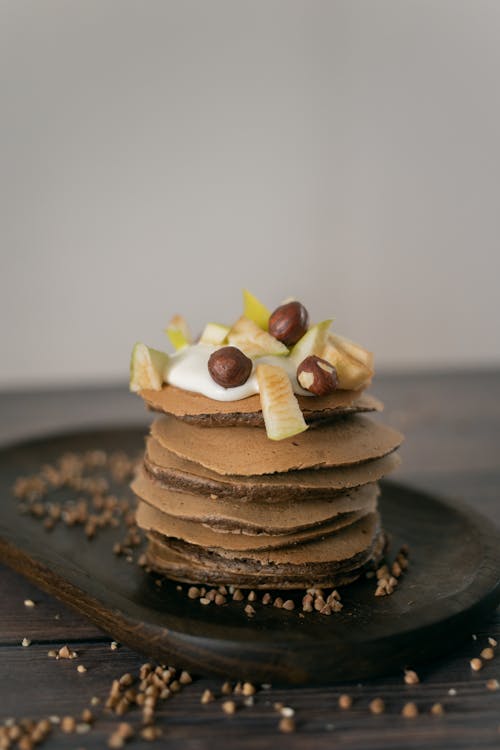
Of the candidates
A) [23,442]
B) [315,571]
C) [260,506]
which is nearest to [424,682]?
[315,571]

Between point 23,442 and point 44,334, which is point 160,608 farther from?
point 44,334

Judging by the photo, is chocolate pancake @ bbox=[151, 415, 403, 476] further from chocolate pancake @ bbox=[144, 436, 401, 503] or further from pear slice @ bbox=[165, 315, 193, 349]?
pear slice @ bbox=[165, 315, 193, 349]

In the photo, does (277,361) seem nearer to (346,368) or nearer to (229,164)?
(346,368)

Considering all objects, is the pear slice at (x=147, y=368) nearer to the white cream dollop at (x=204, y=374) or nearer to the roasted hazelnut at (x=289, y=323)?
the white cream dollop at (x=204, y=374)

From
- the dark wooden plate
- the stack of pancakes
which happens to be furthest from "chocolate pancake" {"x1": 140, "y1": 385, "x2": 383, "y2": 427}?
the dark wooden plate

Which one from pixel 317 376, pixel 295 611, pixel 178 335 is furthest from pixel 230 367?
pixel 295 611

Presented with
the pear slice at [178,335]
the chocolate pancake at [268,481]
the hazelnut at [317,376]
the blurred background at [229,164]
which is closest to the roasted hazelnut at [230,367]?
the hazelnut at [317,376]

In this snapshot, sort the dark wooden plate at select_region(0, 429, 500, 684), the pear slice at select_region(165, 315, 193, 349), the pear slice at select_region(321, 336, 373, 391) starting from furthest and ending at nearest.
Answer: the pear slice at select_region(165, 315, 193, 349) → the pear slice at select_region(321, 336, 373, 391) → the dark wooden plate at select_region(0, 429, 500, 684)
